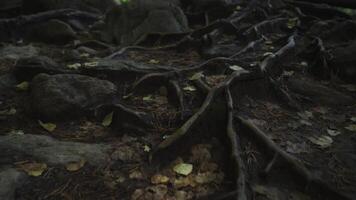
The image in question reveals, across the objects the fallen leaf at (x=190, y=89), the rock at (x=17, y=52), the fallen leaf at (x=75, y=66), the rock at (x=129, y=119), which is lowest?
the rock at (x=17, y=52)

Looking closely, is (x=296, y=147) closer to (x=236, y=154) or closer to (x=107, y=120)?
(x=236, y=154)

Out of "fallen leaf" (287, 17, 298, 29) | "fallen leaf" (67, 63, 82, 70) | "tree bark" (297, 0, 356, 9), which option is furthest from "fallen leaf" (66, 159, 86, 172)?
"tree bark" (297, 0, 356, 9)

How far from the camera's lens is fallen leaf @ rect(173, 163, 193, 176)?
3.29 m

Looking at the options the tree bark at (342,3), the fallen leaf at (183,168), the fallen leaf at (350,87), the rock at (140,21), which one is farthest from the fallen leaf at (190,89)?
the tree bark at (342,3)

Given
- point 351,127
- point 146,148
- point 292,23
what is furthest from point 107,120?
point 292,23

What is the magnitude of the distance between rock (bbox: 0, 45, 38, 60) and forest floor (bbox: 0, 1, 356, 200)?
0.45 meters

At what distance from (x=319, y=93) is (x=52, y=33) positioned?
20.3 ft

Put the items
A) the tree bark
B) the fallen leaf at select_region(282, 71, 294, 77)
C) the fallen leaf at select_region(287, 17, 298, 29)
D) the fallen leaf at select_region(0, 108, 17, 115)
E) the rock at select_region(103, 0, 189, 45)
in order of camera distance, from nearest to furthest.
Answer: the fallen leaf at select_region(0, 108, 17, 115)
the fallen leaf at select_region(282, 71, 294, 77)
the rock at select_region(103, 0, 189, 45)
the fallen leaf at select_region(287, 17, 298, 29)
the tree bark

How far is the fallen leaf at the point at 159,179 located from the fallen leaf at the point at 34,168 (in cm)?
99

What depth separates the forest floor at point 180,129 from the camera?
3.12 meters

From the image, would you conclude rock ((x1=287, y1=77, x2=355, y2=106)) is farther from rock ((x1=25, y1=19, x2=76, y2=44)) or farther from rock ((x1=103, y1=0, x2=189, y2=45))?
rock ((x1=25, y1=19, x2=76, y2=44))

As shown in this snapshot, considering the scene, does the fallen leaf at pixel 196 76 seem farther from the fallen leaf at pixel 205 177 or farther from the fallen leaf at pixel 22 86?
Result: the fallen leaf at pixel 22 86

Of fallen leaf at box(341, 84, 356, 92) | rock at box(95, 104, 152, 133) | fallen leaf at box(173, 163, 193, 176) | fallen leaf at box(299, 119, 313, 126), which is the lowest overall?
fallen leaf at box(173, 163, 193, 176)

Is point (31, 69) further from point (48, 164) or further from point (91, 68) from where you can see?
point (48, 164)
